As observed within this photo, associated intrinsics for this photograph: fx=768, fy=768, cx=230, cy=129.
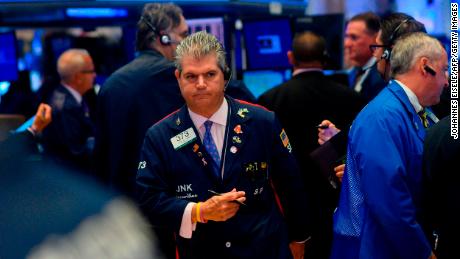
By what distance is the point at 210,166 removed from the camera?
3.28 meters

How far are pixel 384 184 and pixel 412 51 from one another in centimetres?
62

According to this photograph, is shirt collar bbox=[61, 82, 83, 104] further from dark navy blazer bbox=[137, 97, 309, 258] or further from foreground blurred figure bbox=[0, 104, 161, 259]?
foreground blurred figure bbox=[0, 104, 161, 259]

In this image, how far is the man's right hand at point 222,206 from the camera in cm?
304

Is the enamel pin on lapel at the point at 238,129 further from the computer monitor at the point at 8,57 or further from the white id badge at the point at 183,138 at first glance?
the computer monitor at the point at 8,57

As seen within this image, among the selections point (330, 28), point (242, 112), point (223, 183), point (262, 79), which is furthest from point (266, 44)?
point (223, 183)

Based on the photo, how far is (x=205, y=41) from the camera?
3.35 m

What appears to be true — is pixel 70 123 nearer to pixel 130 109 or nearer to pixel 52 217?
pixel 130 109

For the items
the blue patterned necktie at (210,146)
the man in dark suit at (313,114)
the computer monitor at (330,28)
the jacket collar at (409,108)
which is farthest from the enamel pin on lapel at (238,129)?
the computer monitor at (330,28)

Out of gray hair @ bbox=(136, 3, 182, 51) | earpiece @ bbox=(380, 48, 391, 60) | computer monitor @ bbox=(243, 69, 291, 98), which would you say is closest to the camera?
earpiece @ bbox=(380, 48, 391, 60)

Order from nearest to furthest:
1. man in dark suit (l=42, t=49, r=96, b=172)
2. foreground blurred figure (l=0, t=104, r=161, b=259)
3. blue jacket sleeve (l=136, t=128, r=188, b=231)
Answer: foreground blurred figure (l=0, t=104, r=161, b=259) → blue jacket sleeve (l=136, t=128, r=188, b=231) → man in dark suit (l=42, t=49, r=96, b=172)

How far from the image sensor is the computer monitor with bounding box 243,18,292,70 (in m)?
5.94

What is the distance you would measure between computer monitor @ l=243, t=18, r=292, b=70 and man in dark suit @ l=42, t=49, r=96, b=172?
139cm

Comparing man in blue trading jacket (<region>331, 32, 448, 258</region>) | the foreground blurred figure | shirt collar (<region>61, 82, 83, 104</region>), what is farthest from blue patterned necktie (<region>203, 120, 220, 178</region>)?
shirt collar (<region>61, 82, 83, 104</region>)

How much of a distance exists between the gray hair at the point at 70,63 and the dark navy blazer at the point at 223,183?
3127mm
